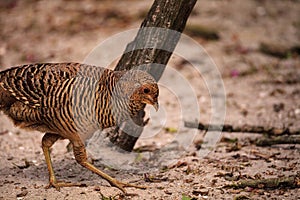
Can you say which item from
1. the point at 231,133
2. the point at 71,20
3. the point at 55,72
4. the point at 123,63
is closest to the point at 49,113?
the point at 55,72

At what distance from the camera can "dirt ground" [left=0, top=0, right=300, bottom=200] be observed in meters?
4.52

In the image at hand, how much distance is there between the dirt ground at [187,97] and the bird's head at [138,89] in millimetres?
852

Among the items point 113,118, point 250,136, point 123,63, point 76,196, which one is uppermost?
point 123,63

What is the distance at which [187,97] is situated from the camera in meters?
7.47

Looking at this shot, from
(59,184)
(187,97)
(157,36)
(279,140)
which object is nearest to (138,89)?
(157,36)

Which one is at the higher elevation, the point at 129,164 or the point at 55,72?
the point at 55,72

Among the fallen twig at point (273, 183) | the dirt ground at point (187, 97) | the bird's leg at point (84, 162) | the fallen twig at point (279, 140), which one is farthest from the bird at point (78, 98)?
the fallen twig at point (279, 140)

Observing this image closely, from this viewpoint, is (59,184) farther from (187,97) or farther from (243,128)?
(187,97)

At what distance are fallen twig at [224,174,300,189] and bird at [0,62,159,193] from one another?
104 centimetres

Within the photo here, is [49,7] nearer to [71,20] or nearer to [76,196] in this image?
[71,20]

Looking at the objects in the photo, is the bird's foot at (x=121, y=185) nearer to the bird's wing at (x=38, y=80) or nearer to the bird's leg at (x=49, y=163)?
the bird's leg at (x=49, y=163)

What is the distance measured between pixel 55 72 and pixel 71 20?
5780mm

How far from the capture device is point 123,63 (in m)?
4.96

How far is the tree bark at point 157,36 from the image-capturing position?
480cm
